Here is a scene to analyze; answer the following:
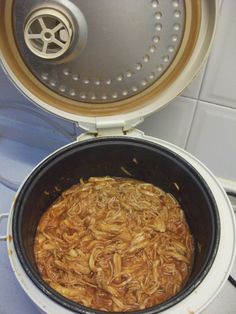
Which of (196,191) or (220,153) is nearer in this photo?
(196,191)

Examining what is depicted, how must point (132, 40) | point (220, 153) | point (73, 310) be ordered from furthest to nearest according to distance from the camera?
point (220, 153) < point (132, 40) < point (73, 310)

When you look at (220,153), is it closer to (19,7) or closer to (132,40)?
(132,40)

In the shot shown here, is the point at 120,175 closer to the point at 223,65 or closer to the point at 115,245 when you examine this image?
the point at 115,245

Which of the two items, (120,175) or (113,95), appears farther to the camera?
(120,175)

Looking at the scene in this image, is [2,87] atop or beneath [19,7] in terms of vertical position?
beneath

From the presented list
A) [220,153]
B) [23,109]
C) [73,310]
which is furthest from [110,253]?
[23,109]

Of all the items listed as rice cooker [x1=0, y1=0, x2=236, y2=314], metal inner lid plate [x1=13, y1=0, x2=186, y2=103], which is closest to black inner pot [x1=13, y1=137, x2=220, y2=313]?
rice cooker [x1=0, y1=0, x2=236, y2=314]

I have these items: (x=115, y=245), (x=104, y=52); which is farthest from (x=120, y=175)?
(x=104, y=52)
